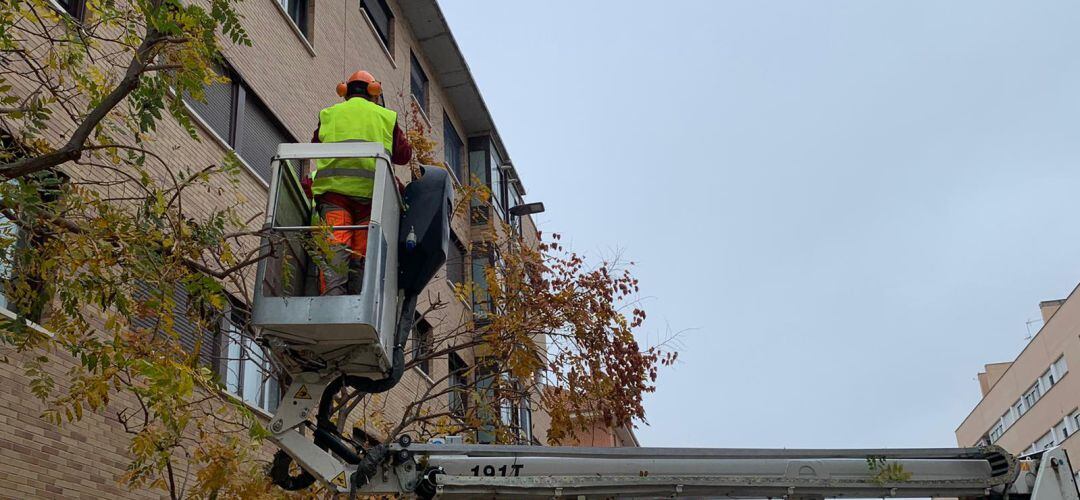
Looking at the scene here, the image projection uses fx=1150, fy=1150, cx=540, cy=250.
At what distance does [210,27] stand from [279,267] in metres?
1.53

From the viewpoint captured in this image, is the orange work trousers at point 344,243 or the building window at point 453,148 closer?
the orange work trousers at point 344,243

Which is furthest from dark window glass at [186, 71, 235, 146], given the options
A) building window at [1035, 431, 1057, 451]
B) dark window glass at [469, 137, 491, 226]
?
building window at [1035, 431, 1057, 451]

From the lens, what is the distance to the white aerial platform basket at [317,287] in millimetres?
6180

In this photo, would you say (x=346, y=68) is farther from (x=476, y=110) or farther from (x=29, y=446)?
(x=29, y=446)

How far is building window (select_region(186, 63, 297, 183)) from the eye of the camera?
13.8m

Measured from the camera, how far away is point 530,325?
529 inches

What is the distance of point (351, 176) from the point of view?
22.5 ft

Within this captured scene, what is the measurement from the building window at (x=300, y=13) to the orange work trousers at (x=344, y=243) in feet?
36.6

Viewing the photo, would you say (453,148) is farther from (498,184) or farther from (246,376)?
(246,376)

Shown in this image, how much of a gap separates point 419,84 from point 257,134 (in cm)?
878

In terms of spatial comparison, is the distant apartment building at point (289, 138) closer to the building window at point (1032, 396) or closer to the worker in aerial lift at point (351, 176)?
the worker in aerial lift at point (351, 176)

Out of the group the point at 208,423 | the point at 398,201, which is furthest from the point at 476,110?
the point at 398,201

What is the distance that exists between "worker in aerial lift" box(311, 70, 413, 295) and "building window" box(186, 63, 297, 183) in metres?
6.36

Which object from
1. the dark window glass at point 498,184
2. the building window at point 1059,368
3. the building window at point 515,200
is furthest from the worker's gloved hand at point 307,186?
the building window at point 1059,368
